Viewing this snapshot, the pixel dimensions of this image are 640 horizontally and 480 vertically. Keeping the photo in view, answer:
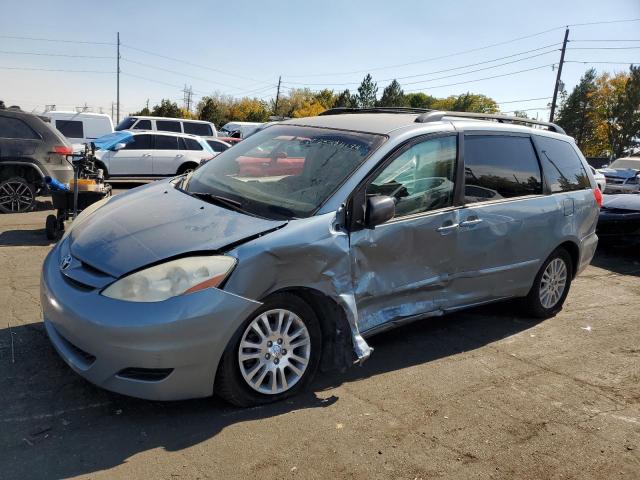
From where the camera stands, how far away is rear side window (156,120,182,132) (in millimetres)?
19481

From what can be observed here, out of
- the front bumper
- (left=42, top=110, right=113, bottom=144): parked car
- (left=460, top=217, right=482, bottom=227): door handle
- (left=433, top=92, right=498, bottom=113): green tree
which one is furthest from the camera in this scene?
(left=433, top=92, right=498, bottom=113): green tree

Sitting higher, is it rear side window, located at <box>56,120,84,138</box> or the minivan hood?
rear side window, located at <box>56,120,84,138</box>

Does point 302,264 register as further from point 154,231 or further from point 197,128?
point 197,128

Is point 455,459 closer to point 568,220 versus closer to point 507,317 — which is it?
point 507,317

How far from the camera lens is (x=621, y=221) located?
338 inches

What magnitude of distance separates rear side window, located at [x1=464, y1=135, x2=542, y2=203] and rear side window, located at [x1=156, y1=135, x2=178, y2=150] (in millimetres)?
11731

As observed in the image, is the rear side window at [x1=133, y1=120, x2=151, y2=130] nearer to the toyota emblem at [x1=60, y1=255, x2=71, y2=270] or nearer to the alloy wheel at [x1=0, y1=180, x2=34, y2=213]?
the alloy wheel at [x1=0, y1=180, x2=34, y2=213]

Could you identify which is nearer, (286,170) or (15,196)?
(286,170)

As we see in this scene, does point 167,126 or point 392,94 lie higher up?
point 392,94

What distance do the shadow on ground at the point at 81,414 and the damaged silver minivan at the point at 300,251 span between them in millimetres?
182

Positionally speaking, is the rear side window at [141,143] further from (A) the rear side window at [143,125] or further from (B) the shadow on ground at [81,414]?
(B) the shadow on ground at [81,414]

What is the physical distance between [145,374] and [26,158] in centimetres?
734

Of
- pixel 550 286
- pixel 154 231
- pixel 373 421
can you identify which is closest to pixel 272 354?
pixel 373 421

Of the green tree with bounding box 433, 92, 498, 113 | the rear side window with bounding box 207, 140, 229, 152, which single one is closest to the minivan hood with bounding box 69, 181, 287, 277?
the rear side window with bounding box 207, 140, 229, 152
